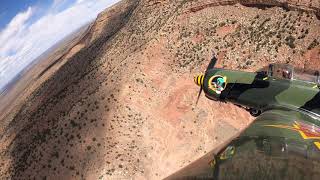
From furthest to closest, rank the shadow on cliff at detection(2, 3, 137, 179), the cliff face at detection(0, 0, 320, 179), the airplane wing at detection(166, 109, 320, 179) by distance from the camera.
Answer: the shadow on cliff at detection(2, 3, 137, 179), the cliff face at detection(0, 0, 320, 179), the airplane wing at detection(166, 109, 320, 179)

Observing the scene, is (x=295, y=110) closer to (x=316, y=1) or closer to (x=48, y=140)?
(x=316, y=1)

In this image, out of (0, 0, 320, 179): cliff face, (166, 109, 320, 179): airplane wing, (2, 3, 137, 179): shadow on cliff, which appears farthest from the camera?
(2, 3, 137, 179): shadow on cliff

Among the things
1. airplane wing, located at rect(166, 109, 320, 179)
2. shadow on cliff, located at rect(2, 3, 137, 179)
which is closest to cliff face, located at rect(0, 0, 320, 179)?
shadow on cliff, located at rect(2, 3, 137, 179)

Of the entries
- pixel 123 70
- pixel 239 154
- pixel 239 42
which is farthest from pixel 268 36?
pixel 239 154

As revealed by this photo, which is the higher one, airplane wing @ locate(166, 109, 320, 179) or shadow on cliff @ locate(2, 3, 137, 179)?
airplane wing @ locate(166, 109, 320, 179)

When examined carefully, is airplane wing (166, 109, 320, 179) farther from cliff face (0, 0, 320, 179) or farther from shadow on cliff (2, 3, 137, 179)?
shadow on cliff (2, 3, 137, 179)

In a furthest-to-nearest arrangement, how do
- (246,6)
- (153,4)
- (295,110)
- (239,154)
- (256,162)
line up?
1. (153,4)
2. (246,6)
3. (295,110)
4. (239,154)
5. (256,162)

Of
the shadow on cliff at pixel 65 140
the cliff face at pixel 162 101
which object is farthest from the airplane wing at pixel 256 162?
the shadow on cliff at pixel 65 140

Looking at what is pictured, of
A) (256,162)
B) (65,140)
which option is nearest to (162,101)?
(65,140)
